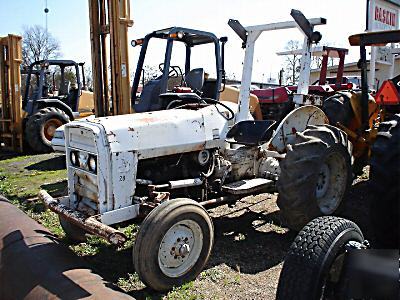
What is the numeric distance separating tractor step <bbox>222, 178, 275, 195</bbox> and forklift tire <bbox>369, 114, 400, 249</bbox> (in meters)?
1.47

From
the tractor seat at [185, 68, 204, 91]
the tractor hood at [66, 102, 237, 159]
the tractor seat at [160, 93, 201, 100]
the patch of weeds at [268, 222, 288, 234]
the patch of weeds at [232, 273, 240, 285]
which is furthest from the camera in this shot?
the tractor seat at [185, 68, 204, 91]

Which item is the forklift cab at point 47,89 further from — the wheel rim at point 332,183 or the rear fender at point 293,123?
the wheel rim at point 332,183

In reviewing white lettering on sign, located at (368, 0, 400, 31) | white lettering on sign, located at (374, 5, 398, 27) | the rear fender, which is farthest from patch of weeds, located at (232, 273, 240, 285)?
white lettering on sign, located at (374, 5, 398, 27)

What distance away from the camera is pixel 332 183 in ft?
15.3

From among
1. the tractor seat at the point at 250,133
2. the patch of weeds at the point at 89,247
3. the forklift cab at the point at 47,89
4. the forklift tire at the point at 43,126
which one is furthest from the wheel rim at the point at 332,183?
the forklift cab at the point at 47,89

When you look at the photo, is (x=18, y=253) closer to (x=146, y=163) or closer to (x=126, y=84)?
(x=146, y=163)

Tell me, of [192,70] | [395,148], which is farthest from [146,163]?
[192,70]

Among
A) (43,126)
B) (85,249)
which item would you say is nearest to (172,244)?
(85,249)

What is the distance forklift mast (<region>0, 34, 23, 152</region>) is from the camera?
10.9m

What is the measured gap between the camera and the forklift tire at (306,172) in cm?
400

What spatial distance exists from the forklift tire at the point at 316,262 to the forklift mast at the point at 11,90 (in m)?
10.2

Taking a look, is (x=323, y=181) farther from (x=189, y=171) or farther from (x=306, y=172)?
(x=189, y=171)

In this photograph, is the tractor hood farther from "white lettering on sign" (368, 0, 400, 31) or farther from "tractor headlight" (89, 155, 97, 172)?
"white lettering on sign" (368, 0, 400, 31)

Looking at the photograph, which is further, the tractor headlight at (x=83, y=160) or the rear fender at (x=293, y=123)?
the rear fender at (x=293, y=123)
